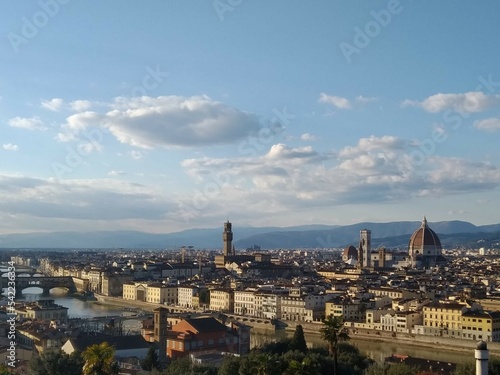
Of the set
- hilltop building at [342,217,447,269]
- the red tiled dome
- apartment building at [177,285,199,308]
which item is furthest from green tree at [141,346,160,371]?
the red tiled dome

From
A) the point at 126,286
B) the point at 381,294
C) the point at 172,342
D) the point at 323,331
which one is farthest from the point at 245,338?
the point at 126,286

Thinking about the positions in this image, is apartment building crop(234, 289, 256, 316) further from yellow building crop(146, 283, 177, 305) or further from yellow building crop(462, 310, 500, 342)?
yellow building crop(462, 310, 500, 342)

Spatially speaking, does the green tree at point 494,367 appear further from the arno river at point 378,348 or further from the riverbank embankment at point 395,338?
the riverbank embankment at point 395,338

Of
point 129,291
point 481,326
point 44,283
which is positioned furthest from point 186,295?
point 481,326

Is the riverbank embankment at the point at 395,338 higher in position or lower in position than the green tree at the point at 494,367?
lower

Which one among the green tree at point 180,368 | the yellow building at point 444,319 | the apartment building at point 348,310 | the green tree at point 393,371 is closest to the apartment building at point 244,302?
the apartment building at point 348,310

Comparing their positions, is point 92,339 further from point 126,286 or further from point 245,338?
point 126,286
